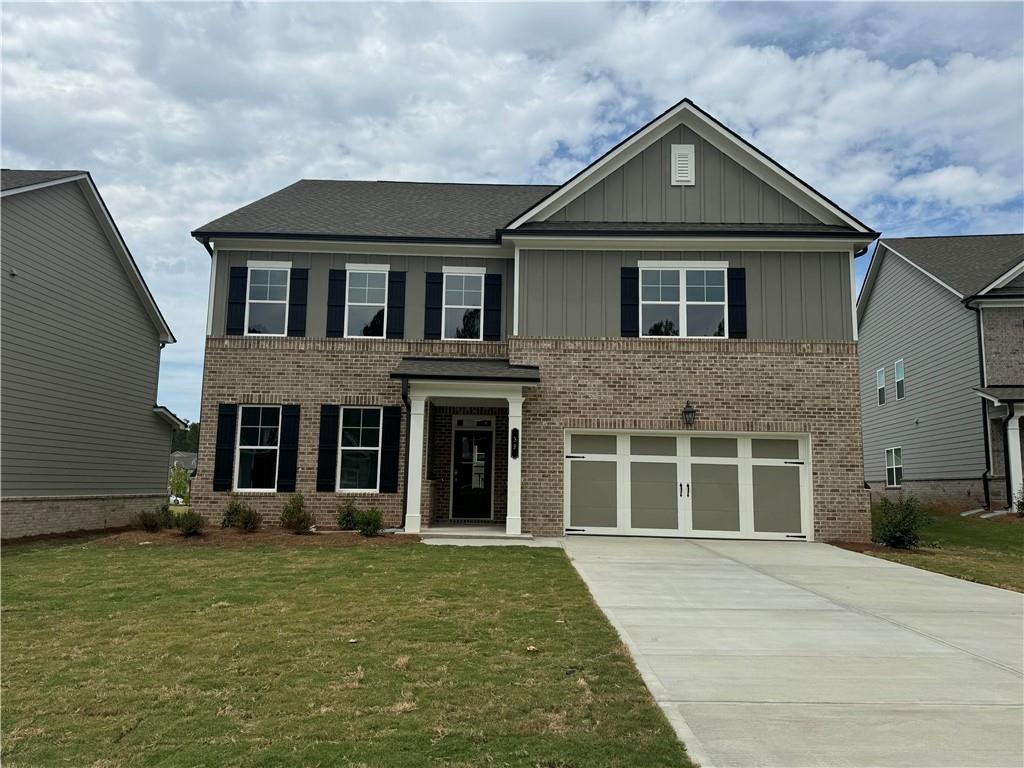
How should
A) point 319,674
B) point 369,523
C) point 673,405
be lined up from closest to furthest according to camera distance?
point 319,674 → point 369,523 → point 673,405

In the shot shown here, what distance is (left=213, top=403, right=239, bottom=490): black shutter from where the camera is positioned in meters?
15.8

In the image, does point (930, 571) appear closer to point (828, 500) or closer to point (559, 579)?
point (828, 500)

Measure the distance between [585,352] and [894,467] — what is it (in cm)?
1640

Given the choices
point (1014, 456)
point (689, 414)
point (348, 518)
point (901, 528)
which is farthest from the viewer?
point (1014, 456)

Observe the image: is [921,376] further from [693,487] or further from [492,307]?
[492,307]

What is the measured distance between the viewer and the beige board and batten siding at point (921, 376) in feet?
70.4

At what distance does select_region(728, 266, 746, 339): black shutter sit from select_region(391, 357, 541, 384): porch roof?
420cm

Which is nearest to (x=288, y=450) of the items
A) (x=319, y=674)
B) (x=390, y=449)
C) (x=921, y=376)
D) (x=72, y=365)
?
(x=390, y=449)

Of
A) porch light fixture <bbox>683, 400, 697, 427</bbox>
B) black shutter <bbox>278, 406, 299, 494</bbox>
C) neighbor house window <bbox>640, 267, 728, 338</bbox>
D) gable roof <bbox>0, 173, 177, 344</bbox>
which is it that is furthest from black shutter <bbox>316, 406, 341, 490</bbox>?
gable roof <bbox>0, 173, 177, 344</bbox>

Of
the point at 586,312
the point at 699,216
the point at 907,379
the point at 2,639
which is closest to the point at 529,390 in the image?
the point at 586,312

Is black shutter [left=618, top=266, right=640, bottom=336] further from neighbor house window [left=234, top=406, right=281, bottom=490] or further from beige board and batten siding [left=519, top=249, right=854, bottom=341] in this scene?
neighbor house window [left=234, top=406, right=281, bottom=490]

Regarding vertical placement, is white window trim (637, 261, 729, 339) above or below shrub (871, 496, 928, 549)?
above

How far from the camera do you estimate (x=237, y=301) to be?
16469 millimetres

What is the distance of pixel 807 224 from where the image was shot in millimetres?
15938
